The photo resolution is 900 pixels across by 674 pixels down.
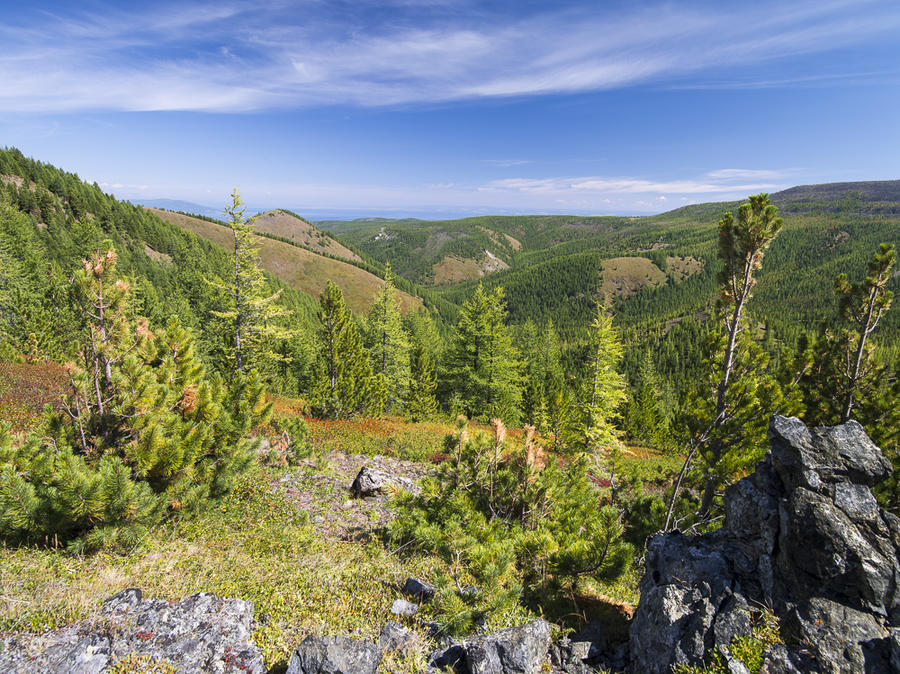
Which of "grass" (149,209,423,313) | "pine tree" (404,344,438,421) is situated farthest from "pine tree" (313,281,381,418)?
"grass" (149,209,423,313)

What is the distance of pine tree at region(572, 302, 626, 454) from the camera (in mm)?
20375

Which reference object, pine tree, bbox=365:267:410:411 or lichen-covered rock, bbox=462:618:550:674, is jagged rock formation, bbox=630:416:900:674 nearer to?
lichen-covered rock, bbox=462:618:550:674

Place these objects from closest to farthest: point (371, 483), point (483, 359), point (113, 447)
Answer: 1. point (113, 447)
2. point (371, 483)
3. point (483, 359)

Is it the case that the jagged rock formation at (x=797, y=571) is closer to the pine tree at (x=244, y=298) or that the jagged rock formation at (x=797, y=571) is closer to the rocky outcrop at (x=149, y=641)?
the rocky outcrop at (x=149, y=641)

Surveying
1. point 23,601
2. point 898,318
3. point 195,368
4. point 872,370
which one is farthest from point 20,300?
point 898,318

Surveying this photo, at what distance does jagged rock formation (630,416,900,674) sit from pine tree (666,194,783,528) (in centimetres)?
433

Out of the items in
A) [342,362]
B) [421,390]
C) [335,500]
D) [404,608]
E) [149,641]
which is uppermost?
[149,641]

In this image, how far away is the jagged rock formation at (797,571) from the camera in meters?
3.75

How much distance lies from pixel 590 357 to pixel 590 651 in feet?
57.9

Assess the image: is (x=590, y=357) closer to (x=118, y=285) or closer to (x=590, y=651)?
(x=590, y=651)

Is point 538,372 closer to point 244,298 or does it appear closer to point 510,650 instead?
point 244,298

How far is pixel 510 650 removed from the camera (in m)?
4.23

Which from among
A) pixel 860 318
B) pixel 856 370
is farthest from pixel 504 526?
pixel 860 318

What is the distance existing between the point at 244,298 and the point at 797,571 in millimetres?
21355
